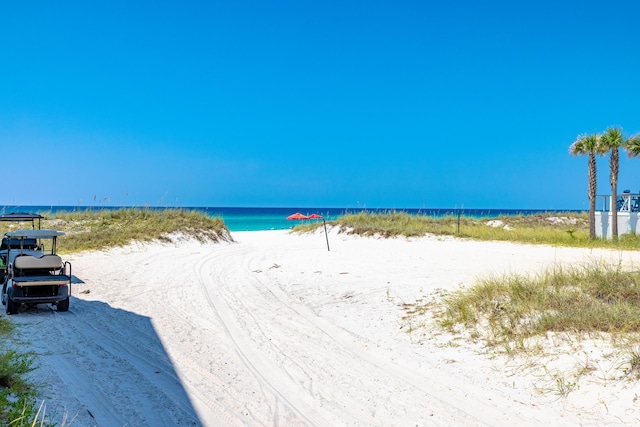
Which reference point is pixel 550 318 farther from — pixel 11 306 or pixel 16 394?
pixel 11 306

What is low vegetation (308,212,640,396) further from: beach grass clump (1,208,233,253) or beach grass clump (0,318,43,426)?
beach grass clump (1,208,233,253)

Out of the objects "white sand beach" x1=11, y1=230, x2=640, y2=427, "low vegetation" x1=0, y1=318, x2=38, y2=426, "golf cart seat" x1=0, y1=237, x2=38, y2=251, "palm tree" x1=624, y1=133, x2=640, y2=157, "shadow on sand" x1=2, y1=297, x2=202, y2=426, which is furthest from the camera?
"palm tree" x1=624, y1=133, x2=640, y2=157

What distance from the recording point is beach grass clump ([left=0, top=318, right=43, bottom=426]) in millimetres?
3898

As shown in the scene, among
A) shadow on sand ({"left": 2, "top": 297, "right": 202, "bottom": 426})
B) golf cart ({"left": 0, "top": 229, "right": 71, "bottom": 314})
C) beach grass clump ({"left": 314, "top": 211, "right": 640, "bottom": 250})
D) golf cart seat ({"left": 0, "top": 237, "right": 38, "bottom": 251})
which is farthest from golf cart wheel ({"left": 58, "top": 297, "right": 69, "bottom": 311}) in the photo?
beach grass clump ({"left": 314, "top": 211, "right": 640, "bottom": 250})

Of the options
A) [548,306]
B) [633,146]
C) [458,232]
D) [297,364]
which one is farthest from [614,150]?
[297,364]

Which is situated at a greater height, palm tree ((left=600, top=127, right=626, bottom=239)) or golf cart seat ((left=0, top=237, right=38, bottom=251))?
palm tree ((left=600, top=127, right=626, bottom=239))

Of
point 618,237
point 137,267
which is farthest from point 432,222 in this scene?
point 137,267

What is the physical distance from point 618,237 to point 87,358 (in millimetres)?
23753

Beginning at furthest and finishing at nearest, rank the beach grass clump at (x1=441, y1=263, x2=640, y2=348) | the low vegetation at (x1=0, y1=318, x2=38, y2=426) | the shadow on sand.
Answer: the beach grass clump at (x1=441, y1=263, x2=640, y2=348)
the shadow on sand
the low vegetation at (x1=0, y1=318, x2=38, y2=426)

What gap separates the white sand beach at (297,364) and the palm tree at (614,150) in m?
15.7

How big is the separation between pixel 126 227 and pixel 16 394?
1928 centimetres

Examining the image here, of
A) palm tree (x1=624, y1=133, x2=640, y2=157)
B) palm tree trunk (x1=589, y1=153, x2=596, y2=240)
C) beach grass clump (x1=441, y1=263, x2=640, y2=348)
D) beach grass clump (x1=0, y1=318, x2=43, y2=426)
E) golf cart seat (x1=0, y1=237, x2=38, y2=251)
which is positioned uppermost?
palm tree (x1=624, y1=133, x2=640, y2=157)

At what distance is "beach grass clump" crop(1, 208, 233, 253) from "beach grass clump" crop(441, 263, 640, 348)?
14923 millimetres

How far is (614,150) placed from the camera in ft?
77.4
